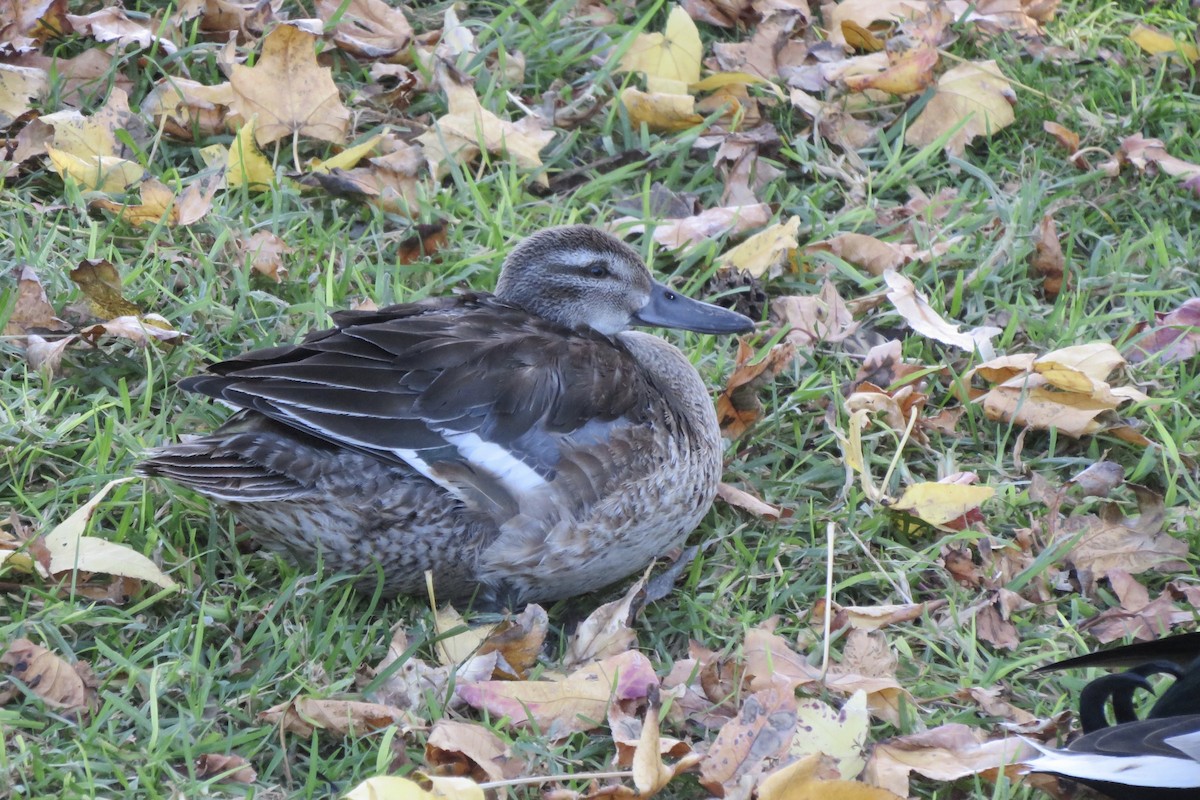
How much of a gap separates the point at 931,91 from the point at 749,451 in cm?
185

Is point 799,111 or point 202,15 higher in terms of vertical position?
point 202,15

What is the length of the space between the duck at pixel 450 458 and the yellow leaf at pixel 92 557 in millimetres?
182

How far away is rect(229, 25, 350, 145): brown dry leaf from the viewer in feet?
14.6

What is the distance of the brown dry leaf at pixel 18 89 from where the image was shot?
440 cm

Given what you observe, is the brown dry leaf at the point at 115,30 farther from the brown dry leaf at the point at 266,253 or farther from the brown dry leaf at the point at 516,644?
the brown dry leaf at the point at 516,644

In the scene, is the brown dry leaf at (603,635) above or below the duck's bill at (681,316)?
below

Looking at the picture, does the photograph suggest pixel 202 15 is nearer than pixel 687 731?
No

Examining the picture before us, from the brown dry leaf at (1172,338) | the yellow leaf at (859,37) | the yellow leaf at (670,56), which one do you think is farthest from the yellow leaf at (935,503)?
the yellow leaf at (859,37)

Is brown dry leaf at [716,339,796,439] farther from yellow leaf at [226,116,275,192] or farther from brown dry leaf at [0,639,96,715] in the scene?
brown dry leaf at [0,639,96,715]

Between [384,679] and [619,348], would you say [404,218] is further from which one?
[384,679]

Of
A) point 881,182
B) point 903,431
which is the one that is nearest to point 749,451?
point 903,431

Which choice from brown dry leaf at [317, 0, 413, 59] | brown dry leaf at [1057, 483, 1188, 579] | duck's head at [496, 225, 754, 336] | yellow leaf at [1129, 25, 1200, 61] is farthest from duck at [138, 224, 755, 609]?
yellow leaf at [1129, 25, 1200, 61]

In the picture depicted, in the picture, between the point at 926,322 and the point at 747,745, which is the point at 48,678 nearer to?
the point at 747,745

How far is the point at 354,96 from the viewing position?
4801 millimetres
